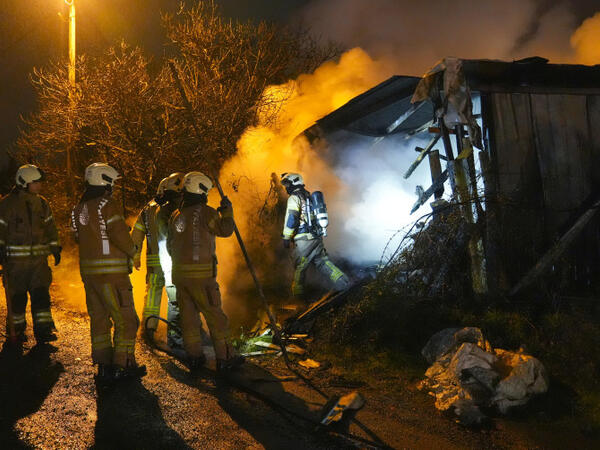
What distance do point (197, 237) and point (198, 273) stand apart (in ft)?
1.25

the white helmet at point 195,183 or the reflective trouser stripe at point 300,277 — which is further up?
the white helmet at point 195,183

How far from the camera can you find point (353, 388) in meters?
4.53

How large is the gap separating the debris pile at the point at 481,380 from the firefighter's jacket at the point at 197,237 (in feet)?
8.23

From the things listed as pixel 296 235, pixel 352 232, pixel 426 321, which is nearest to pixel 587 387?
pixel 426 321

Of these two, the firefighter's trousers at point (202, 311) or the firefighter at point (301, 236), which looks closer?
the firefighter's trousers at point (202, 311)

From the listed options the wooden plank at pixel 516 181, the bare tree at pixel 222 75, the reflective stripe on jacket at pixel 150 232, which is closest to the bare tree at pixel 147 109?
the bare tree at pixel 222 75

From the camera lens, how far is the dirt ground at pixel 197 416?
10.7 ft

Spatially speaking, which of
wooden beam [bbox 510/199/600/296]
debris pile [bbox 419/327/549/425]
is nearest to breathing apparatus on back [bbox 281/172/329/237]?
wooden beam [bbox 510/199/600/296]

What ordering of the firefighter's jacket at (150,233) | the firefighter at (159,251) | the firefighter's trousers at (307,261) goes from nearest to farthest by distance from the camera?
the firefighter at (159,251)
the firefighter's jacket at (150,233)
the firefighter's trousers at (307,261)

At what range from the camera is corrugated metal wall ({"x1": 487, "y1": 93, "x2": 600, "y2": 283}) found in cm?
641

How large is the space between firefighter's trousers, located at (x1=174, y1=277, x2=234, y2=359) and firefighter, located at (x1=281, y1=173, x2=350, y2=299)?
2.73 meters

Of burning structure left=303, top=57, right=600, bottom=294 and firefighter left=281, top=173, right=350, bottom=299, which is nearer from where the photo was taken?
burning structure left=303, top=57, right=600, bottom=294

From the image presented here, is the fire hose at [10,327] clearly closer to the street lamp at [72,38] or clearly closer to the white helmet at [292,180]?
the white helmet at [292,180]

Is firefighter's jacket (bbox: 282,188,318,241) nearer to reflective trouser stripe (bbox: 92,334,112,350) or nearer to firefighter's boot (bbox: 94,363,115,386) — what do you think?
reflective trouser stripe (bbox: 92,334,112,350)
